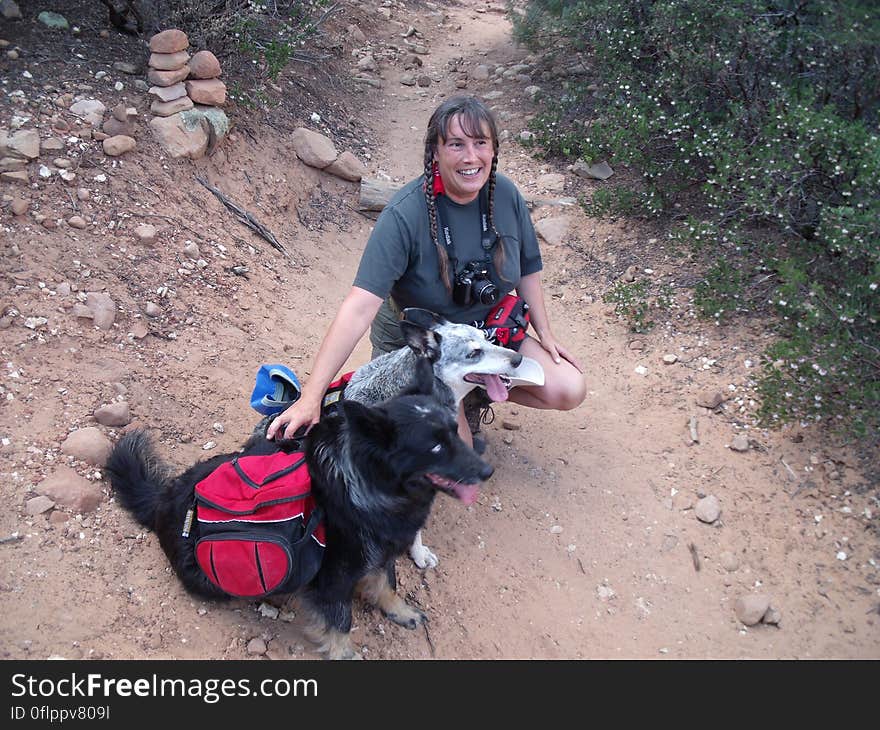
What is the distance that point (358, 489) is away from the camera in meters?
2.81

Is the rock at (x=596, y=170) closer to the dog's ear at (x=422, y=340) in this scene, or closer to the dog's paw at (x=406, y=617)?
the dog's ear at (x=422, y=340)

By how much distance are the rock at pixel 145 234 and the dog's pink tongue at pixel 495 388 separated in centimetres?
296

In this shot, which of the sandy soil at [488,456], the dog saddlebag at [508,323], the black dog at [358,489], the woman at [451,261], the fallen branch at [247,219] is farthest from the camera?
the fallen branch at [247,219]

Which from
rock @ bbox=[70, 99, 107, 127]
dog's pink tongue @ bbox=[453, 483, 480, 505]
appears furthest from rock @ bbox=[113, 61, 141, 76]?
dog's pink tongue @ bbox=[453, 483, 480, 505]

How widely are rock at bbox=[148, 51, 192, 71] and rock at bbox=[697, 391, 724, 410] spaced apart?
16.2ft

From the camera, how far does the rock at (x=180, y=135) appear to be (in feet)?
18.3

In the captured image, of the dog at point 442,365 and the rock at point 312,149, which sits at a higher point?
the dog at point 442,365

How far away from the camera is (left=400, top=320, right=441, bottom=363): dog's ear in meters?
3.39

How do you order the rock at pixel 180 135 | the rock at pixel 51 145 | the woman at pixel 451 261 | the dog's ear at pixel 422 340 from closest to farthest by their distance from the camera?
the woman at pixel 451 261, the dog's ear at pixel 422 340, the rock at pixel 51 145, the rock at pixel 180 135

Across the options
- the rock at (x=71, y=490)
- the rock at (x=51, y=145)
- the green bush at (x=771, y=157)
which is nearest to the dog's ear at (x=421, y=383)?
the rock at (x=71, y=490)

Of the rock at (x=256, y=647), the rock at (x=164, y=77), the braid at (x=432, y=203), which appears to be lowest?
the rock at (x=256, y=647)

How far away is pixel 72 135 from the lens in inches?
204

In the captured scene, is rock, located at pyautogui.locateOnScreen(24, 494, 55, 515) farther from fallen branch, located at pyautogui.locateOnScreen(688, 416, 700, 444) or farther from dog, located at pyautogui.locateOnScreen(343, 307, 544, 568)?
fallen branch, located at pyautogui.locateOnScreen(688, 416, 700, 444)

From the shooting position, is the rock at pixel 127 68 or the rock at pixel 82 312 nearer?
the rock at pixel 82 312
